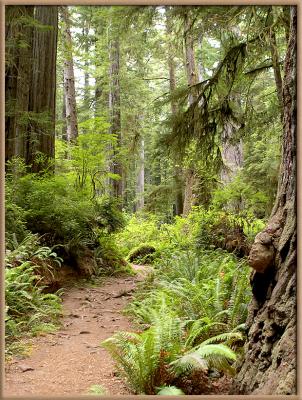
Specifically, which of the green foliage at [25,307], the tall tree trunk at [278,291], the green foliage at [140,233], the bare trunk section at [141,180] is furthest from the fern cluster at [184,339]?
the green foliage at [140,233]

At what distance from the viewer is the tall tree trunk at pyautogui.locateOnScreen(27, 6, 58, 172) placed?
275 inches

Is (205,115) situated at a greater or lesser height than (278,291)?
greater

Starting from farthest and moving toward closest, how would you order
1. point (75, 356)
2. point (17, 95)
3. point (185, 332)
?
1. point (17, 95)
2. point (185, 332)
3. point (75, 356)

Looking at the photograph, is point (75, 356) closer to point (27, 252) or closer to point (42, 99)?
point (27, 252)

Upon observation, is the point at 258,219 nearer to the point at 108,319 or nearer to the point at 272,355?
the point at 108,319

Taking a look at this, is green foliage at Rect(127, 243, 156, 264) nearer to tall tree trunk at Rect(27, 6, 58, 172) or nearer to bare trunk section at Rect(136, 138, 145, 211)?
bare trunk section at Rect(136, 138, 145, 211)

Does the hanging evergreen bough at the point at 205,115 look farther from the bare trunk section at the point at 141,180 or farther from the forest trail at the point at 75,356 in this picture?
the bare trunk section at the point at 141,180

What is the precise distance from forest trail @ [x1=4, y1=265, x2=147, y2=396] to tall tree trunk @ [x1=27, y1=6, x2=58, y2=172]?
8.33 ft

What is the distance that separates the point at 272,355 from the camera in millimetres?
2537

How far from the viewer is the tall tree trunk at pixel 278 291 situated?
8.05ft

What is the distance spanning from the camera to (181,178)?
1061cm

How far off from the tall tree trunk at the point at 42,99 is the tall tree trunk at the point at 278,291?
462cm

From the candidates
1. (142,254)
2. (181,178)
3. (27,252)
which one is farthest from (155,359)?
(181,178)

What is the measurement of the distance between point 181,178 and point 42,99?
4.31 meters
